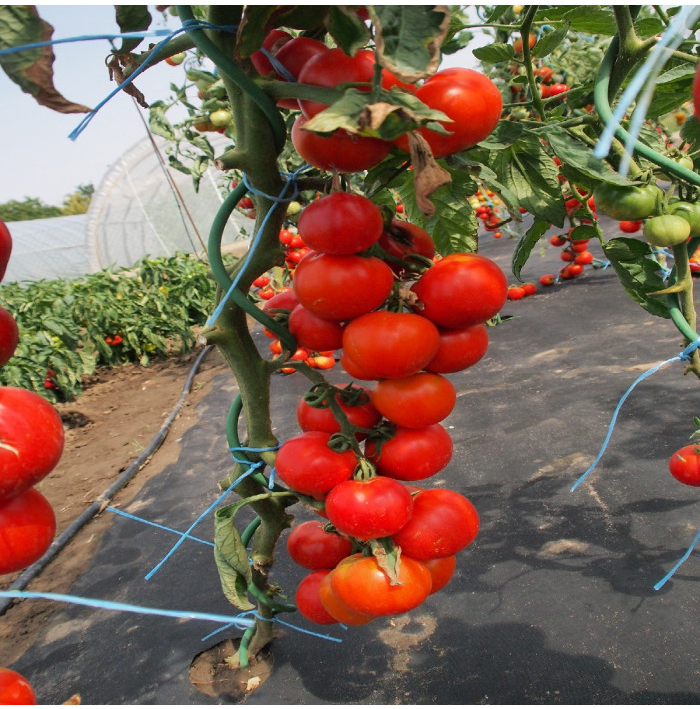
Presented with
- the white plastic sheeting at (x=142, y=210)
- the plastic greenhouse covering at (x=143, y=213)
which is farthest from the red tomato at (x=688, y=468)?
the white plastic sheeting at (x=142, y=210)

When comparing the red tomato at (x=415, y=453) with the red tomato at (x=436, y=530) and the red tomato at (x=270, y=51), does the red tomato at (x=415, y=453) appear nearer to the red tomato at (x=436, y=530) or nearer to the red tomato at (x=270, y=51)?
the red tomato at (x=436, y=530)

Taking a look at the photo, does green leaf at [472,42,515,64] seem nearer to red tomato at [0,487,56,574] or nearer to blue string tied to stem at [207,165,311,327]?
blue string tied to stem at [207,165,311,327]

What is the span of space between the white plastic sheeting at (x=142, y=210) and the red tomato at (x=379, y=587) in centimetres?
1001

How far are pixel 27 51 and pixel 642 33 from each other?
2.41 feet

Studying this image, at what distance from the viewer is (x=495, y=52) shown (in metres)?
0.96

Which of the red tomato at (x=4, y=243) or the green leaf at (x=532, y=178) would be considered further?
the green leaf at (x=532, y=178)

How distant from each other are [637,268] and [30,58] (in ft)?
2.40

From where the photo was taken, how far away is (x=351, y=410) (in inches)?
29.0

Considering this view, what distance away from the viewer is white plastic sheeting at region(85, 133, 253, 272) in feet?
34.2

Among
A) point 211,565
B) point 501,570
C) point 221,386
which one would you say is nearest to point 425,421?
point 501,570

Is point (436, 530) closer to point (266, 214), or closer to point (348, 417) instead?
point (348, 417)

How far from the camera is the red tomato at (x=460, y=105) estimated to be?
0.52 meters

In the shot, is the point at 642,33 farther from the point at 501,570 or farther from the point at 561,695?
the point at 501,570

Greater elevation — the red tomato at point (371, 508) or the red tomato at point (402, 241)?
the red tomato at point (402, 241)
